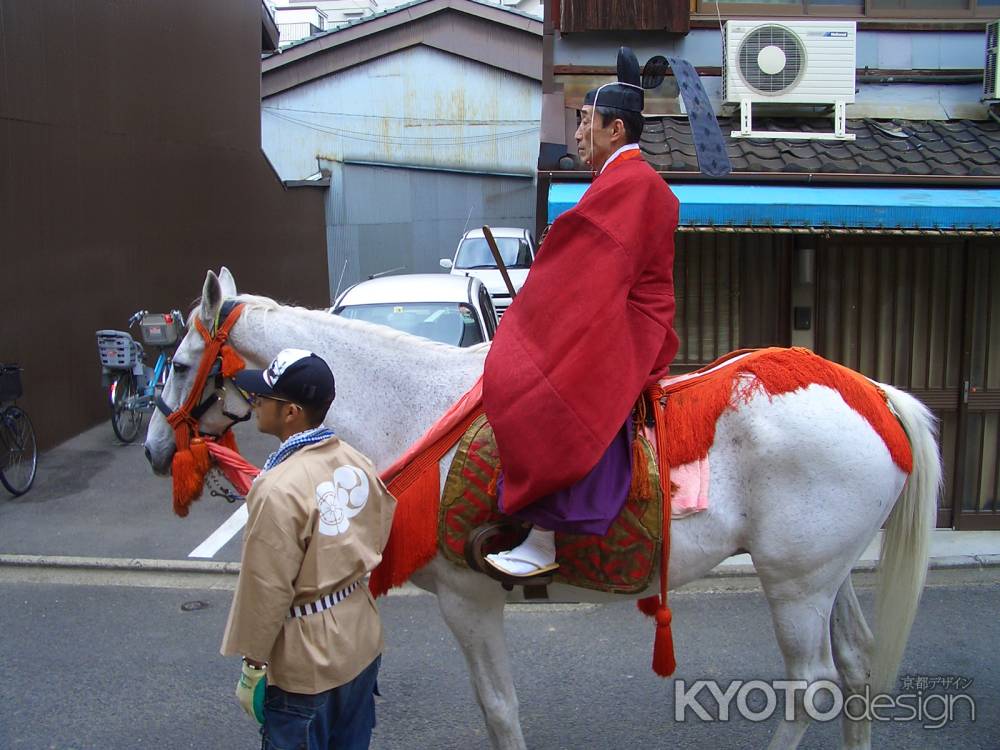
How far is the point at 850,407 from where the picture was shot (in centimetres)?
312

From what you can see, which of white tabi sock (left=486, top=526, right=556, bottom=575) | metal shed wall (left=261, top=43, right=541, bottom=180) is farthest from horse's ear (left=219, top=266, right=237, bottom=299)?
metal shed wall (left=261, top=43, right=541, bottom=180)

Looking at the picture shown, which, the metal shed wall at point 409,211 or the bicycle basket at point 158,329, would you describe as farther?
the metal shed wall at point 409,211

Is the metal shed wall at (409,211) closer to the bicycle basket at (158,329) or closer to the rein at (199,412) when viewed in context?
the bicycle basket at (158,329)

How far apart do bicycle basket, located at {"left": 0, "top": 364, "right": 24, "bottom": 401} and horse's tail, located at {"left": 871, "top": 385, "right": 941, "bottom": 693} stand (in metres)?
7.04

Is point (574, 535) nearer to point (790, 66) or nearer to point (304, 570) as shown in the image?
point (304, 570)

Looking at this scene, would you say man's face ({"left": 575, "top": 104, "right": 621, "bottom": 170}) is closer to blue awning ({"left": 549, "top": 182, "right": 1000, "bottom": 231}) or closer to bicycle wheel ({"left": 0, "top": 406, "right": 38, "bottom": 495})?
blue awning ({"left": 549, "top": 182, "right": 1000, "bottom": 231})

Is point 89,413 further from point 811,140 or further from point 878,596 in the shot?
point 878,596

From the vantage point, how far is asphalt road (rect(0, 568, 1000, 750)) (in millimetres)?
4020

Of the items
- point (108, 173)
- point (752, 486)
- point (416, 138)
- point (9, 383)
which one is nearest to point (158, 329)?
point (9, 383)

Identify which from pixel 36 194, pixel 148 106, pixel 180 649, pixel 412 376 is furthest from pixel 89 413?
pixel 412 376

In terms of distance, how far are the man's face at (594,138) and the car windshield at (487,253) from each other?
41.4ft

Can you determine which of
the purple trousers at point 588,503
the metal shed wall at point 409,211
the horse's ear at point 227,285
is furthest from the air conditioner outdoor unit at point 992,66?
the metal shed wall at point 409,211

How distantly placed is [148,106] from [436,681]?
31.1 feet

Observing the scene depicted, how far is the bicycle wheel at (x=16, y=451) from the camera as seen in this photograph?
751cm
